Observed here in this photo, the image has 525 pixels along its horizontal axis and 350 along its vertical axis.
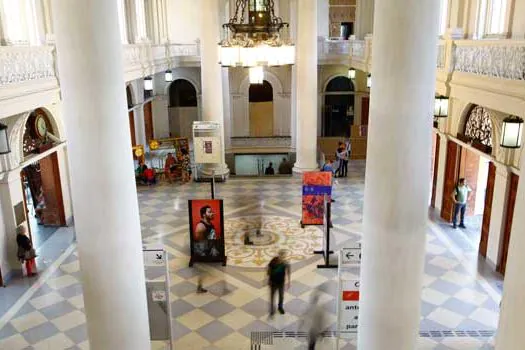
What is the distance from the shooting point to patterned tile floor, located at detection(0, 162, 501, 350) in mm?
8664

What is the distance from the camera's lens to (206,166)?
18.8m

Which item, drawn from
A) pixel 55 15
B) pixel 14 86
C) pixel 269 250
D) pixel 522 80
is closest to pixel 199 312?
pixel 269 250

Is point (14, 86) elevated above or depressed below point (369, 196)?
above

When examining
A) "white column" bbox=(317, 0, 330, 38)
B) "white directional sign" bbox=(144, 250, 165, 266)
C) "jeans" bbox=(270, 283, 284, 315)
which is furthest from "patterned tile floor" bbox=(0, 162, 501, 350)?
"white column" bbox=(317, 0, 330, 38)

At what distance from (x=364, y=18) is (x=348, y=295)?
65.7ft

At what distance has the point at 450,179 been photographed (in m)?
14.2

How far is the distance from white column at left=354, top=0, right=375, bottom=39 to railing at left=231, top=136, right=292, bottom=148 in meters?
6.35

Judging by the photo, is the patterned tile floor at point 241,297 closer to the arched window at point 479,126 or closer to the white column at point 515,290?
the arched window at point 479,126

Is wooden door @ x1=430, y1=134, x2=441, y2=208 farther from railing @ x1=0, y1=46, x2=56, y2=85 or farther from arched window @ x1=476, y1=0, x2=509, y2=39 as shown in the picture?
railing @ x1=0, y1=46, x2=56, y2=85

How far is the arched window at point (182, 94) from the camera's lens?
1129 inches

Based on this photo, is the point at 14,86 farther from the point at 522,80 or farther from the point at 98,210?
the point at 522,80

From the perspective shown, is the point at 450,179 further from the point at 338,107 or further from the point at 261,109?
the point at 261,109

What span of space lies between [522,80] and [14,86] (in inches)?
372

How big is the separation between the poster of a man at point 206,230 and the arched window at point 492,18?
7.51 m
